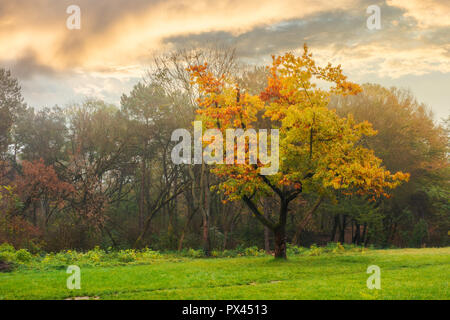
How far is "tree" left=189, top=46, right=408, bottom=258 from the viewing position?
15.2m

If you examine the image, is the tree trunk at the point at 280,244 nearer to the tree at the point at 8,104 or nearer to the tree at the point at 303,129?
the tree at the point at 303,129

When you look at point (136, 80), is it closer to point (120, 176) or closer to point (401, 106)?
point (120, 176)

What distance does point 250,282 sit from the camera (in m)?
11.5

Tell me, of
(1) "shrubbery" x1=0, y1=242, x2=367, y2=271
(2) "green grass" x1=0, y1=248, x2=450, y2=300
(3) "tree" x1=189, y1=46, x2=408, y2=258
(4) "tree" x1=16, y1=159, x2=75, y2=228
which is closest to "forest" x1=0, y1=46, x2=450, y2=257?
(4) "tree" x1=16, y1=159, x2=75, y2=228

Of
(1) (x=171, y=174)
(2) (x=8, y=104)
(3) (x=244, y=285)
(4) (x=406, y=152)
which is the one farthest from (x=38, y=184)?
(4) (x=406, y=152)

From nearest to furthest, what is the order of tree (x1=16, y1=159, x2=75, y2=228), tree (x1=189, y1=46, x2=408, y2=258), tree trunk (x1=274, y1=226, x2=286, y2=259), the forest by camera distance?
1. tree (x1=189, y1=46, x2=408, y2=258)
2. tree trunk (x1=274, y1=226, x2=286, y2=259)
3. tree (x1=16, y1=159, x2=75, y2=228)
4. the forest

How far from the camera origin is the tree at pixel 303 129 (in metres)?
15.2

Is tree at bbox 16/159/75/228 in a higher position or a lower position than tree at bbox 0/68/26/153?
lower

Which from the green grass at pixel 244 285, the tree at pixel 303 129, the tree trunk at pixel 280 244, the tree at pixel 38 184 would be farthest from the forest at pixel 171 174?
the green grass at pixel 244 285

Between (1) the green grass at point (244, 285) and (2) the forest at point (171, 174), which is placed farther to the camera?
(2) the forest at point (171, 174)

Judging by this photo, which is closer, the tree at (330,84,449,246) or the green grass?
the green grass

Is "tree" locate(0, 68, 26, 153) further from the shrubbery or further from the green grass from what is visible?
the green grass

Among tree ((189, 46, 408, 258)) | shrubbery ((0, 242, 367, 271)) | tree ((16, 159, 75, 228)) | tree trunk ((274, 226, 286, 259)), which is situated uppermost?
tree ((189, 46, 408, 258))
